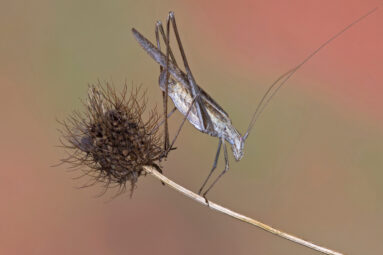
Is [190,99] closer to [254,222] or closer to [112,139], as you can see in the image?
[112,139]

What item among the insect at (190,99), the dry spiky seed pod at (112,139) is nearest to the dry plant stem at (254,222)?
the dry spiky seed pod at (112,139)

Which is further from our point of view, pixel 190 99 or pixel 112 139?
pixel 190 99

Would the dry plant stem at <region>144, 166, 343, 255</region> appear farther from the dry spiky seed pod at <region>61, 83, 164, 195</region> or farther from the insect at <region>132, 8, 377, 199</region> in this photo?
the insect at <region>132, 8, 377, 199</region>

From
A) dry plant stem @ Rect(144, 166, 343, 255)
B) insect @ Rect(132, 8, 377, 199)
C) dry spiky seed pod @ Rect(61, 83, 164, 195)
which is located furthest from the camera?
insect @ Rect(132, 8, 377, 199)

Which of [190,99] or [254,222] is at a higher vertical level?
[190,99]

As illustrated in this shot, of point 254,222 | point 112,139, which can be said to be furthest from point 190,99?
point 254,222

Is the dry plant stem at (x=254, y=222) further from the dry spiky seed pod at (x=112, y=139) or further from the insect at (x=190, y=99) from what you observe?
the insect at (x=190, y=99)

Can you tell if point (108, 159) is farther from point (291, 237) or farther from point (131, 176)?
point (291, 237)

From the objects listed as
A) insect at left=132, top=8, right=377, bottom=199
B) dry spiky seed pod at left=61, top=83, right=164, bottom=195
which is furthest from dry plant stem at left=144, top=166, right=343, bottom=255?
insect at left=132, top=8, right=377, bottom=199
